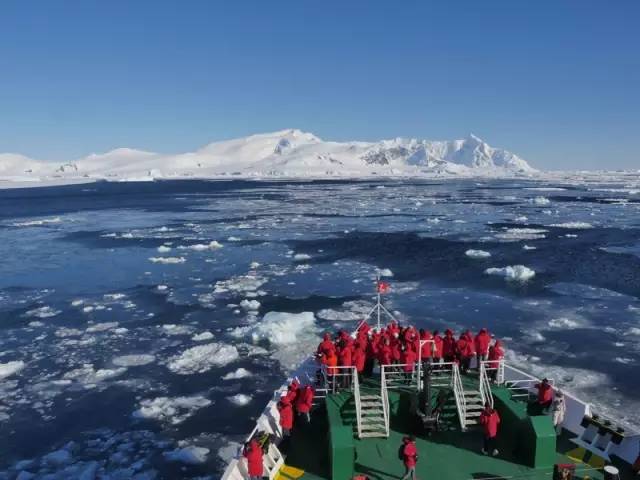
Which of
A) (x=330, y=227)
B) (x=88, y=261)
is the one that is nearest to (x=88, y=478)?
(x=88, y=261)

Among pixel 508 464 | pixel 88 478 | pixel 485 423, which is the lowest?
pixel 88 478

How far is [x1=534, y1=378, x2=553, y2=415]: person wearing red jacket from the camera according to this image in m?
9.34

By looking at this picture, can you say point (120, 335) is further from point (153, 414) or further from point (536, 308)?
point (536, 308)

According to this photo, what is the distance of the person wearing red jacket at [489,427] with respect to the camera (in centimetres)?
825

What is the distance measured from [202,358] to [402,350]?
32.2ft

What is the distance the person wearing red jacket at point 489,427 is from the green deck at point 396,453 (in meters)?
0.13

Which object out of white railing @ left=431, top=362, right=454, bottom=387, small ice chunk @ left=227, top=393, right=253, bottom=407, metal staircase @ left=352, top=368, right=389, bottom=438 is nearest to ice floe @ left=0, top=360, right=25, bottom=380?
small ice chunk @ left=227, top=393, right=253, bottom=407

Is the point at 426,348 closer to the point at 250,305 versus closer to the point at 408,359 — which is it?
the point at 408,359

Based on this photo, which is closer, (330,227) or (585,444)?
(585,444)

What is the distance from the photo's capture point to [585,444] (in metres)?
8.81

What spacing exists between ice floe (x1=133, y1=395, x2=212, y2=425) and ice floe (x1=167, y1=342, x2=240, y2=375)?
1.81m

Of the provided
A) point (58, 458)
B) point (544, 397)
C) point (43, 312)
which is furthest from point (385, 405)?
point (43, 312)

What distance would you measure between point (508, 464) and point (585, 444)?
5.12 ft

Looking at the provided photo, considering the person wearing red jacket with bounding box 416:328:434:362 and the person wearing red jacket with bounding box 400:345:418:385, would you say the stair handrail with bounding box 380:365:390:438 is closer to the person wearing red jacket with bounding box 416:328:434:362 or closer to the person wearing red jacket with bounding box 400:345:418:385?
the person wearing red jacket with bounding box 400:345:418:385
